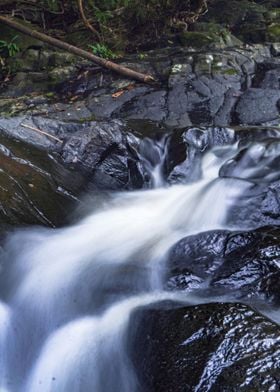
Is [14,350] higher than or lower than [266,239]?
lower

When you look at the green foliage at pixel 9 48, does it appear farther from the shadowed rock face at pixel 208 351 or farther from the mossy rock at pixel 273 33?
the shadowed rock face at pixel 208 351

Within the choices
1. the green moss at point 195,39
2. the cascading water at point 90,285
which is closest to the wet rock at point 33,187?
the cascading water at point 90,285

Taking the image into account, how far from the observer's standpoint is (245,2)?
10.6 m

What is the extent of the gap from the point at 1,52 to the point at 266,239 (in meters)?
6.87

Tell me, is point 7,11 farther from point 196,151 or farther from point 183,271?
point 183,271

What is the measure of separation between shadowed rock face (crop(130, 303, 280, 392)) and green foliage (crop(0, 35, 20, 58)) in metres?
6.87

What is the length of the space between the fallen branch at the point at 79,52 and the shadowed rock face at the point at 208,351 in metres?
5.33

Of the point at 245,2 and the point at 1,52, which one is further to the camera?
the point at 245,2

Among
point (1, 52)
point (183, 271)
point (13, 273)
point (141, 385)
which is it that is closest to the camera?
point (141, 385)

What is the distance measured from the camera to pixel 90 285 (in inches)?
143

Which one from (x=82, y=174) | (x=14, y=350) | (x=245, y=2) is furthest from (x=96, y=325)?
(x=245, y=2)

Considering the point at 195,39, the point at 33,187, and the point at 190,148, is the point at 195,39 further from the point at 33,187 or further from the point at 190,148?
the point at 33,187

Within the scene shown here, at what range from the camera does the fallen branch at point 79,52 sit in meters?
7.47

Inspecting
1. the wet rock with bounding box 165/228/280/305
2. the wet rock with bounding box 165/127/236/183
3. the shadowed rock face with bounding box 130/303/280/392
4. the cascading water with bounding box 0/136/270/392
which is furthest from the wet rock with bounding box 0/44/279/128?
the shadowed rock face with bounding box 130/303/280/392
